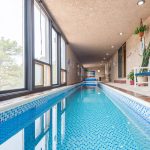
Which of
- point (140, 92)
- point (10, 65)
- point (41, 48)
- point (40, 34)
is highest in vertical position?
point (40, 34)

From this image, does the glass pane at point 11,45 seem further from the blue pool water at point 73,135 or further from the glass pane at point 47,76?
the glass pane at point 47,76

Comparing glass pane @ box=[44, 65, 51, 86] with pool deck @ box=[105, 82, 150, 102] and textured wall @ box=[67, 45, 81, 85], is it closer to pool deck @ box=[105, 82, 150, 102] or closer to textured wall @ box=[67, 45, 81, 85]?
pool deck @ box=[105, 82, 150, 102]

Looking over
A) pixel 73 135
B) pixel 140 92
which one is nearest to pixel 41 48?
pixel 140 92

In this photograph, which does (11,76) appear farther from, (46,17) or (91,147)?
(46,17)

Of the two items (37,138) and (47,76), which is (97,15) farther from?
(37,138)

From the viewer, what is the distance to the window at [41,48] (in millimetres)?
5031

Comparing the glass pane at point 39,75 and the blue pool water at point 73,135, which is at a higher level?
the glass pane at point 39,75

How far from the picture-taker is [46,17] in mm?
5863

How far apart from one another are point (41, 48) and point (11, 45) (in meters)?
2.03

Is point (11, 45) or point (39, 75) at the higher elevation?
point (11, 45)

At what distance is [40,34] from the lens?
547cm

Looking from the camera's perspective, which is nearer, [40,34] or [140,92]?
[140,92]

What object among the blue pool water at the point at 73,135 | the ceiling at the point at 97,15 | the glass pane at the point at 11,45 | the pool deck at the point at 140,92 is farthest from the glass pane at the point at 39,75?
the pool deck at the point at 140,92

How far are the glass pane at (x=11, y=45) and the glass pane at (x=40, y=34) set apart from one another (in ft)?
2.92
